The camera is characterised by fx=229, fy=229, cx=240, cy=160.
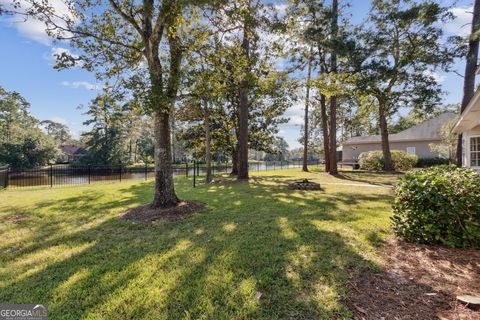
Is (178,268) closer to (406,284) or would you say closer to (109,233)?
(109,233)

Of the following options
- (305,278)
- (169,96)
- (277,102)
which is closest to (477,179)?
(305,278)

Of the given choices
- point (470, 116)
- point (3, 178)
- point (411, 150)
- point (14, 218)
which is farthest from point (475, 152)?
point (3, 178)

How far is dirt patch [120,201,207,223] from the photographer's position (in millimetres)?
5258

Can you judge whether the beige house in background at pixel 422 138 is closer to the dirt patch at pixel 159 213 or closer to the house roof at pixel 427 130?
the house roof at pixel 427 130

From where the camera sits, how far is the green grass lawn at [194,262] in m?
2.27

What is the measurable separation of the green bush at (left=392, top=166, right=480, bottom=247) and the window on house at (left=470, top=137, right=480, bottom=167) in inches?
276

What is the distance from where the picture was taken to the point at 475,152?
8.63 metres

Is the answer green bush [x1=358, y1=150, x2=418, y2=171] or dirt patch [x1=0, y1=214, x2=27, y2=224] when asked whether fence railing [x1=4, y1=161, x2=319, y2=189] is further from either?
green bush [x1=358, y1=150, x2=418, y2=171]

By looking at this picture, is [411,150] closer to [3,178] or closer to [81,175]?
[81,175]

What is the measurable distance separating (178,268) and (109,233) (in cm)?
221

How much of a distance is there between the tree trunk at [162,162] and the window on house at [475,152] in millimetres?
10937

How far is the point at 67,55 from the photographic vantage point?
5242 millimetres

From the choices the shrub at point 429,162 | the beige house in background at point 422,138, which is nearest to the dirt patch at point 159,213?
the shrub at point 429,162

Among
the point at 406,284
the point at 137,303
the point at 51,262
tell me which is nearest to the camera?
the point at 137,303
